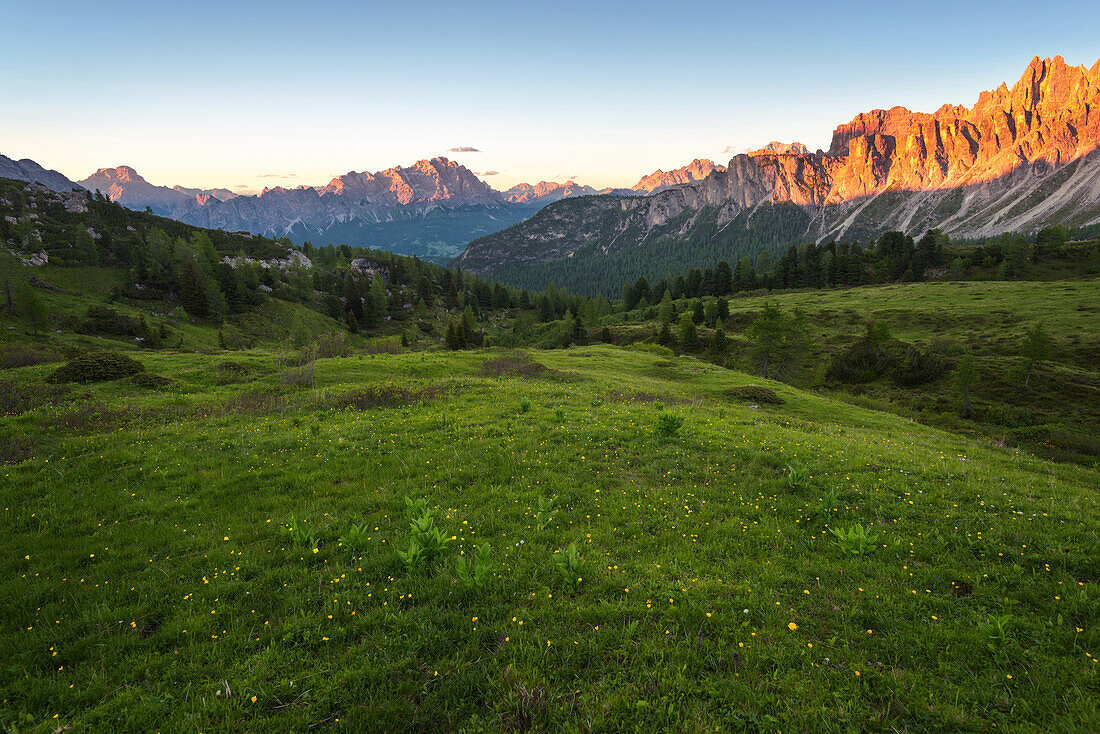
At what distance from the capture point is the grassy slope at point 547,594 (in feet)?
15.1

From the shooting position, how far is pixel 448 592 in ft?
21.3

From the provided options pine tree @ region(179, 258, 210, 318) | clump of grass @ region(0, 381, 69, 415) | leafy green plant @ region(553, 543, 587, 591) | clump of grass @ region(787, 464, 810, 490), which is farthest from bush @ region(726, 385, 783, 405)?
pine tree @ region(179, 258, 210, 318)

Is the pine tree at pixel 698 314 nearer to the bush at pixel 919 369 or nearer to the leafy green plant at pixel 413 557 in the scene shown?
the bush at pixel 919 369

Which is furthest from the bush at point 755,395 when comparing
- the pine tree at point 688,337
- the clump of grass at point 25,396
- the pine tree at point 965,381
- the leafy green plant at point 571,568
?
the pine tree at point 688,337

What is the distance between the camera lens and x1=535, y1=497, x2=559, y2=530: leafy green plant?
8656 mm

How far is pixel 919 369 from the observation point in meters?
64.1

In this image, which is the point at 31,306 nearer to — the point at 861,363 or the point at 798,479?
the point at 798,479

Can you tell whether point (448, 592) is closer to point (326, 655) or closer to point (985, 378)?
point (326, 655)

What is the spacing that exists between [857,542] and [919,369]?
7834 cm

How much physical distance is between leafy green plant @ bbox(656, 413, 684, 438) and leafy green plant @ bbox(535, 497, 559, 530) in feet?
21.3

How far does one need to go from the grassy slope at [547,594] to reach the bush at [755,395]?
16765 millimetres

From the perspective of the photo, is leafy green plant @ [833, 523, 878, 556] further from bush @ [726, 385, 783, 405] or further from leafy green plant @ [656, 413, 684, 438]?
bush @ [726, 385, 783, 405]

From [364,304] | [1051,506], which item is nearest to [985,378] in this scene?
[1051,506]

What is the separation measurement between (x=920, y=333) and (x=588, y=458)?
99.4 meters
